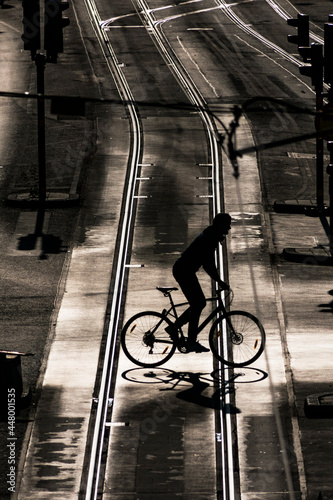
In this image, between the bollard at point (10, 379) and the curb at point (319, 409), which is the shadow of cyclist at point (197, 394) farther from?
the bollard at point (10, 379)

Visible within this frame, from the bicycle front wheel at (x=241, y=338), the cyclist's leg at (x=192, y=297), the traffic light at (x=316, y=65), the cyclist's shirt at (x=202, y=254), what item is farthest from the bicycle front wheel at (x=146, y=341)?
the traffic light at (x=316, y=65)

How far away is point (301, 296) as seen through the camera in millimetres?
16094

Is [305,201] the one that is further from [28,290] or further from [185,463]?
[185,463]

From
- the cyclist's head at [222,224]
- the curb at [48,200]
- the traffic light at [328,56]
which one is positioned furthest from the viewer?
the curb at [48,200]

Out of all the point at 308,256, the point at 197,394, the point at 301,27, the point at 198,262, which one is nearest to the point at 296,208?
the point at 308,256

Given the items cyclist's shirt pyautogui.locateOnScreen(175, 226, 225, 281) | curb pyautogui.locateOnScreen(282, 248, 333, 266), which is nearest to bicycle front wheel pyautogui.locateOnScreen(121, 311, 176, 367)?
cyclist's shirt pyautogui.locateOnScreen(175, 226, 225, 281)

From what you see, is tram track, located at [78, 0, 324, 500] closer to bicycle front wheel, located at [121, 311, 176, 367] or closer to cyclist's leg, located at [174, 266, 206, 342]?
bicycle front wheel, located at [121, 311, 176, 367]

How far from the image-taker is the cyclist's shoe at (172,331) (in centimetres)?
1316

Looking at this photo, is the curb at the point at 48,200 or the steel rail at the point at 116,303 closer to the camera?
the steel rail at the point at 116,303

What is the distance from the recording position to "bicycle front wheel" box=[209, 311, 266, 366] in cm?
1318

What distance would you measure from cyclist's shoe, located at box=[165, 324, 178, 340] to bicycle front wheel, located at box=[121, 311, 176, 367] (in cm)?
6

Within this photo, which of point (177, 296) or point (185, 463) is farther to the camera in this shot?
point (177, 296)

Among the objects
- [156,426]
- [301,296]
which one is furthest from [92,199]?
[156,426]

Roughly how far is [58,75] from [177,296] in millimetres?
Answer: 21390
